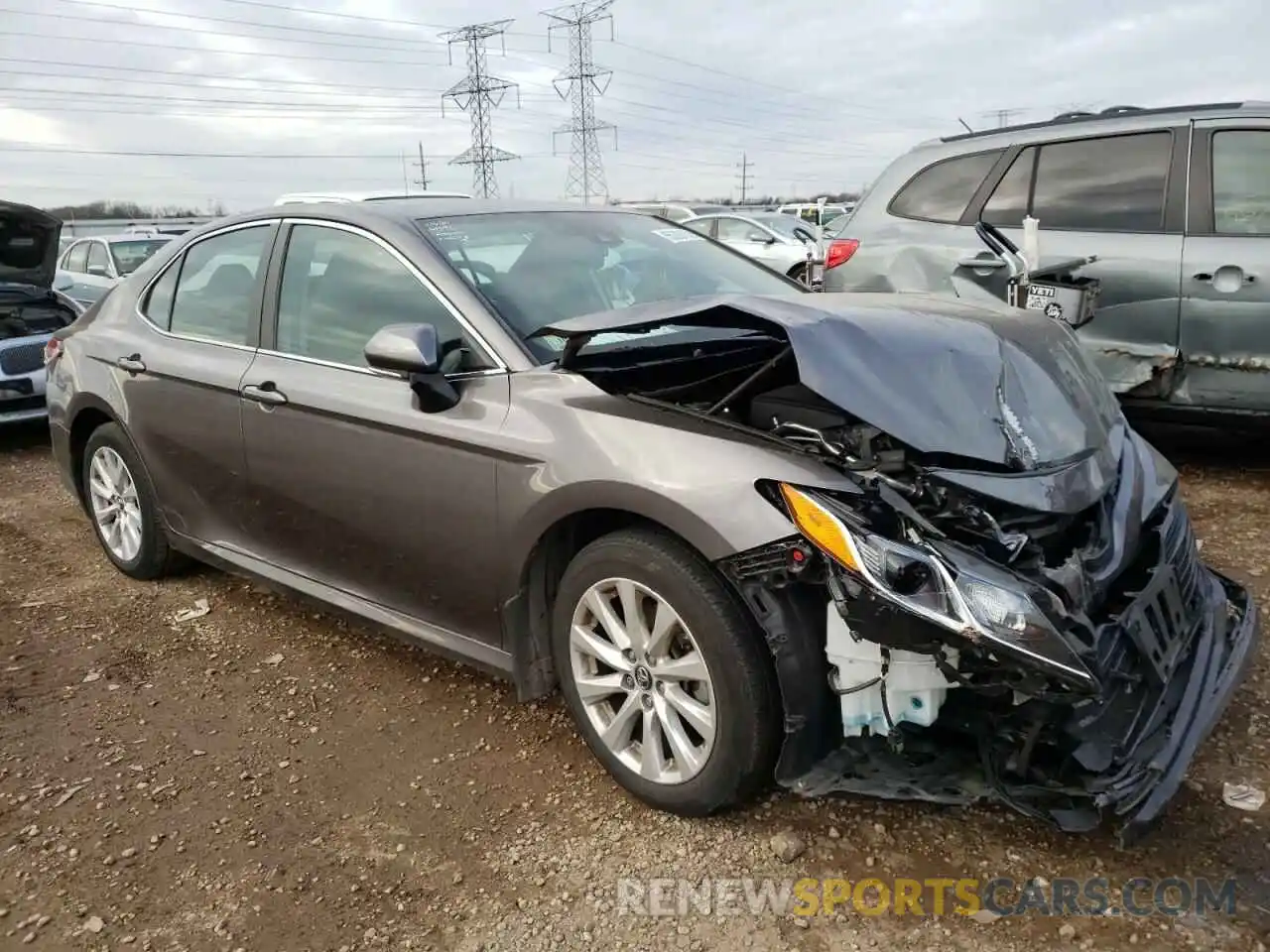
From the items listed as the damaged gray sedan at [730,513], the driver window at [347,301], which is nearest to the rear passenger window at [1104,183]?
the damaged gray sedan at [730,513]

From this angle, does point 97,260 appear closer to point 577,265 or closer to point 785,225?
point 785,225

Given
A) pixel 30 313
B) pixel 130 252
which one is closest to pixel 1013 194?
pixel 30 313

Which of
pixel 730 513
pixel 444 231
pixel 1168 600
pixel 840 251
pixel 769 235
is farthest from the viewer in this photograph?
pixel 769 235

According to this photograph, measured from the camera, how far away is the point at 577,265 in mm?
3322

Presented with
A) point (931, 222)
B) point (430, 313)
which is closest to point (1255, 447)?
point (931, 222)

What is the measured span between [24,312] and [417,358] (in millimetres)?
6684

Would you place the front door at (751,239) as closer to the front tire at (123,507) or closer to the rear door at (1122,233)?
the rear door at (1122,233)

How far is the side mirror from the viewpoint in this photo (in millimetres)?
2730

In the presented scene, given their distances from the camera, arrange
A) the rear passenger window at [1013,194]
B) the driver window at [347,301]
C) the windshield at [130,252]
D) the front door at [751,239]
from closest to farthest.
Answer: the driver window at [347,301] < the rear passenger window at [1013,194] < the windshield at [130,252] < the front door at [751,239]

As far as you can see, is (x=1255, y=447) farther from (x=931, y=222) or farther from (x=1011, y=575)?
Answer: (x=1011, y=575)

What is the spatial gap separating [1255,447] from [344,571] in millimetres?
5081

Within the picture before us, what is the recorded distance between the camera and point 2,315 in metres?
7.73

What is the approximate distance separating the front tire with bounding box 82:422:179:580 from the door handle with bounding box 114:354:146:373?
29 centimetres

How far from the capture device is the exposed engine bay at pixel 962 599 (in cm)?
209
